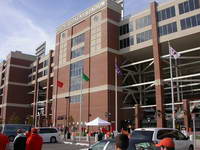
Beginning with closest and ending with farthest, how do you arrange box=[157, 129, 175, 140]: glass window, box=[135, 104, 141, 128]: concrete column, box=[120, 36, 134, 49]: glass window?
box=[157, 129, 175, 140]: glass window
box=[135, 104, 141, 128]: concrete column
box=[120, 36, 134, 49]: glass window

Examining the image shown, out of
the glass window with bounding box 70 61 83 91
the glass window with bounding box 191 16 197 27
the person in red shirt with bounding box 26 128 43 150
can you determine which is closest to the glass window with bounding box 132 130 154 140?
the person in red shirt with bounding box 26 128 43 150

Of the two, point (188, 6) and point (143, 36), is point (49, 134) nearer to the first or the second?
point (143, 36)

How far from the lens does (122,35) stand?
5462 cm

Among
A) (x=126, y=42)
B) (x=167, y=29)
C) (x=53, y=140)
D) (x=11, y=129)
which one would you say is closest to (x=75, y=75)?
(x=126, y=42)

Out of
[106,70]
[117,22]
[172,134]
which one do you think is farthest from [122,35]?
[172,134]

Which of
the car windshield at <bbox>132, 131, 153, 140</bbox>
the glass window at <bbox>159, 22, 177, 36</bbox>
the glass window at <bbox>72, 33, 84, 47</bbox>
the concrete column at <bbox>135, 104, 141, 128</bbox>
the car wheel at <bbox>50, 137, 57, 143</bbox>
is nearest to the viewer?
the car windshield at <bbox>132, 131, 153, 140</bbox>

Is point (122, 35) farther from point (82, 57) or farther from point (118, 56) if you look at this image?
point (82, 57)

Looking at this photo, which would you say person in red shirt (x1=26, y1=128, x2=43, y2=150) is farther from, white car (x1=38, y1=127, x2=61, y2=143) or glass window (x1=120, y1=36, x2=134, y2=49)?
glass window (x1=120, y1=36, x2=134, y2=49)

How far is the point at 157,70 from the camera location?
46.1 metres

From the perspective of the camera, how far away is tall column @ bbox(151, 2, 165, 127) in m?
44.0

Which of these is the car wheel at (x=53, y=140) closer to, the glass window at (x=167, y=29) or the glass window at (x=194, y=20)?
the glass window at (x=167, y=29)

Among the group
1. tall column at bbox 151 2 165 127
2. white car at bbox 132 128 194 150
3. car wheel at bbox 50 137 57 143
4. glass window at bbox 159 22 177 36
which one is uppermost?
glass window at bbox 159 22 177 36

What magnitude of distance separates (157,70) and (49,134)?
23.7 metres

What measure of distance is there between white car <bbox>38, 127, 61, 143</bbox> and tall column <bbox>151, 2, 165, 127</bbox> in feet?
64.2
